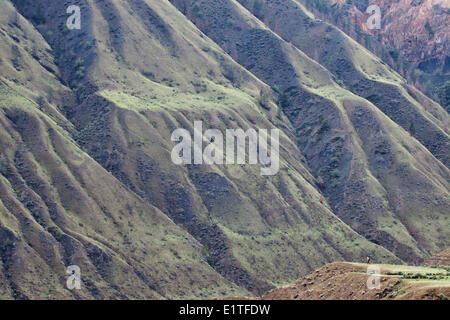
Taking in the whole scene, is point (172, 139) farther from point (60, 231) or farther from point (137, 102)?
point (60, 231)

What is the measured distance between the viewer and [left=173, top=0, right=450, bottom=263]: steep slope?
106562mm

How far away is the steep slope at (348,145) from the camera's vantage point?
107m

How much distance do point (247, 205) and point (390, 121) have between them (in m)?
37.0

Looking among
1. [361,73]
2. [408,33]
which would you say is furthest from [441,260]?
[408,33]

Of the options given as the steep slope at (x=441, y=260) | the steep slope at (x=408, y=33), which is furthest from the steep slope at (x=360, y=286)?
the steep slope at (x=408, y=33)

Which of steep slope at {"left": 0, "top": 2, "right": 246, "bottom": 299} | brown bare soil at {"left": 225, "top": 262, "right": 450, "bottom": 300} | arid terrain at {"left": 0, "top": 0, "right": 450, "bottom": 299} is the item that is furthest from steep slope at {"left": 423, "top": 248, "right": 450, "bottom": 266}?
steep slope at {"left": 0, "top": 2, "right": 246, "bottom": 299}

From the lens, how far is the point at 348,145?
118438 millimetres

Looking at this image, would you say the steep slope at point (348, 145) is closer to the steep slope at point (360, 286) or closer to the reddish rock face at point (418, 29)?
the reddish rock face at point (418, 29)

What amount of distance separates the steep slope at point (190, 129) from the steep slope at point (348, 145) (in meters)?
3.84

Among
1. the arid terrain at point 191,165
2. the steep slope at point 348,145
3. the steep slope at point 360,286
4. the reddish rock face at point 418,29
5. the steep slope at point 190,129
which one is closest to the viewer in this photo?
the steep slope at point 360,286

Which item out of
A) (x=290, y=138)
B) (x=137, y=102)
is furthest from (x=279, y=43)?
(x=137, y=102)

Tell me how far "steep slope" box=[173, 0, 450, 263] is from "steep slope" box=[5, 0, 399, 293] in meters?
3.84

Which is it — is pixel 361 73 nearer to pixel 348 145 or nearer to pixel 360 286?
pixel 348 145
